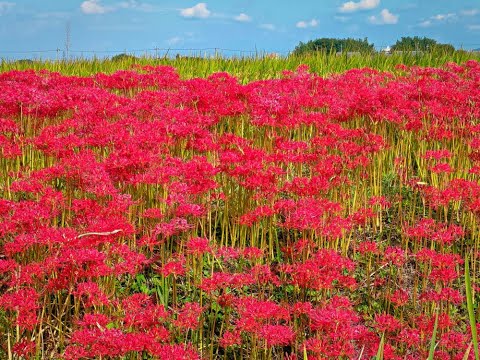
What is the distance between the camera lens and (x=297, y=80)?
30.1 ft

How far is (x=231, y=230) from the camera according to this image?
18.9ft

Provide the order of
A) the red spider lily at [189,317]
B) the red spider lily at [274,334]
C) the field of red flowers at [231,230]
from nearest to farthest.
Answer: the red spider lily at [274,334]
the red spider lily at [189,317]
the field of red flowers at [231,230]

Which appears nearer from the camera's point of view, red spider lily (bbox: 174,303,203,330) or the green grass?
red spider lily (bbox: 174,303,203,330)

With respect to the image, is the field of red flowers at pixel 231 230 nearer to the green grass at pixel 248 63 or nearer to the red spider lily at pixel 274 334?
the red spider lily at pixel 274 334

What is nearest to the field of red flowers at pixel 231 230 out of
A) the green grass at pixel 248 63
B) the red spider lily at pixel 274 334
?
the red spider lily at pixel 274 334

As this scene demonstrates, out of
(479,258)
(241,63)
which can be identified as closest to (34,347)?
(479,258)

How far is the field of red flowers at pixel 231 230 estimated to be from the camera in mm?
4023

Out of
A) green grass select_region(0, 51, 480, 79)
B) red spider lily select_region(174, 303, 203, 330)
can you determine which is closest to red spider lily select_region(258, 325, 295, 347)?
red spider lily select_region(174, 303, 203, 330)

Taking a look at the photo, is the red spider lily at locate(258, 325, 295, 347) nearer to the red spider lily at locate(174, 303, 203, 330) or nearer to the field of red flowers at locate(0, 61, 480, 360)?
the field of red flowers at locate(0, 61, 480, 360)

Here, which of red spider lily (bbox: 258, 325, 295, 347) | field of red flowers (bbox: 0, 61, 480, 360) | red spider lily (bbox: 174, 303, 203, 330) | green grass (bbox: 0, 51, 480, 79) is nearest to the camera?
red spider lily (bbox: 258, 325, 295, 347)

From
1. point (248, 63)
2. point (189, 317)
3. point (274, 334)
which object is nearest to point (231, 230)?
point (189, 317)

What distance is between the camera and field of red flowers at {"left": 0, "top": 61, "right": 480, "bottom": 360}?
4.02m

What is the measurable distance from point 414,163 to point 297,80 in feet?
7.22

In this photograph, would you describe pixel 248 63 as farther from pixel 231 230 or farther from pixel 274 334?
pixel 274 334
